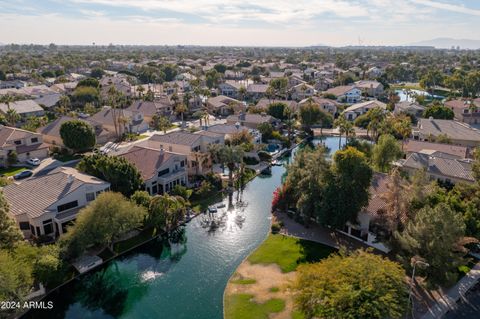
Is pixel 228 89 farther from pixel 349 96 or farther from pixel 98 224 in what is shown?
pixel 98 224

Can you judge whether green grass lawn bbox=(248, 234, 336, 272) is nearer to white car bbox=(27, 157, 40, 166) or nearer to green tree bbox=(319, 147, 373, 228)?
green tree bbox=(319, 147, 373, 228)

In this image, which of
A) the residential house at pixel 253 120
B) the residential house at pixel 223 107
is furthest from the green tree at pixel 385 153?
the residential house at pixel 223 107

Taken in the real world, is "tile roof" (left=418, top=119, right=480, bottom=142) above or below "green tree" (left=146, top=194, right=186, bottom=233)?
above

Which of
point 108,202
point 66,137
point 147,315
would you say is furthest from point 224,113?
point 147,315

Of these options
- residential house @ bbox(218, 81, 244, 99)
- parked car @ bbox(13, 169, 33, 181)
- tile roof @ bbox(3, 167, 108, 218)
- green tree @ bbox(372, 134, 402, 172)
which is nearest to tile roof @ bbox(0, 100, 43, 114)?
parked car @ bbox(13, 169, 33, 181)

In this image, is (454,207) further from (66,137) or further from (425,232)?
(66,137)

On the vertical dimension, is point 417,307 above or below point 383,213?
below

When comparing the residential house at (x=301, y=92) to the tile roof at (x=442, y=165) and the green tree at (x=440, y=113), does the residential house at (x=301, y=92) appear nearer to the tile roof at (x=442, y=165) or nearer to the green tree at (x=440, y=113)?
the green tree at (x=440, y=113)

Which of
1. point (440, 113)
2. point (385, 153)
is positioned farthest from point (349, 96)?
point (385, 153)
